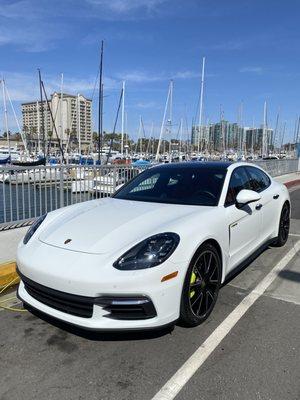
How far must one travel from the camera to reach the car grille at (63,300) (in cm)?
312

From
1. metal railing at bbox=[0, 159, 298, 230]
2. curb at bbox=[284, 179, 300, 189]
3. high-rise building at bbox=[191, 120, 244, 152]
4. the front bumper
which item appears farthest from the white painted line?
high-rise building at bbox=[191, 120, 244, 152]

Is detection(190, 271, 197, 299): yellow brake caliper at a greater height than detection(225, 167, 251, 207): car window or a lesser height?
lesser

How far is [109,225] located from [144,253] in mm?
621

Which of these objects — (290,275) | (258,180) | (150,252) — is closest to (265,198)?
(258,180)

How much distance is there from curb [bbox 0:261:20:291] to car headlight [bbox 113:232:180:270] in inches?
90.0

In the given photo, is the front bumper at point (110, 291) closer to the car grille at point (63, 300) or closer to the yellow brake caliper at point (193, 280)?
the car grille at point (63, 300)

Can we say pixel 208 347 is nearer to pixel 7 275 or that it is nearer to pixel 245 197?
pixel 245 197

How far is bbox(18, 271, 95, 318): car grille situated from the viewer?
3123mm

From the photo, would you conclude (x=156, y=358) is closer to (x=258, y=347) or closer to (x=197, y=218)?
(x=258, y=347)

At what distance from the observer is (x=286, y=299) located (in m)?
4.43

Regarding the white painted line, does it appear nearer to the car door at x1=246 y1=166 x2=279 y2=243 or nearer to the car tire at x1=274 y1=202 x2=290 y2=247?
the car door at x1=246 y1=166 x2=279 y2=243

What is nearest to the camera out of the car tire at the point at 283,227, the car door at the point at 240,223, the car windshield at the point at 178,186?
the car door at the point at 240,223

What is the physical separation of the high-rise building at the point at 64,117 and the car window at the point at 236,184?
2928 cm

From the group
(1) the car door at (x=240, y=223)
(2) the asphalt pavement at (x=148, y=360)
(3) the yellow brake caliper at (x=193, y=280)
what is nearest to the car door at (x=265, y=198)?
(1) the car door at (x=240, y=223)
